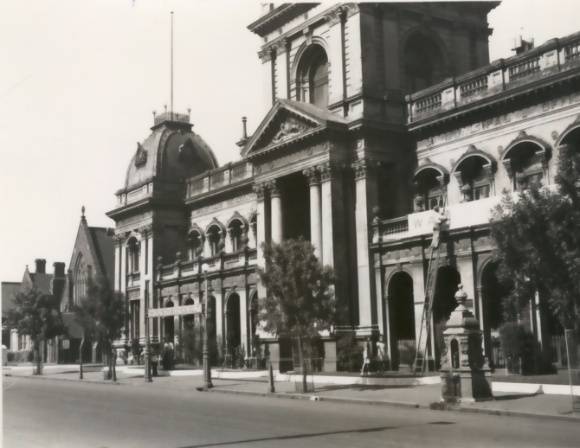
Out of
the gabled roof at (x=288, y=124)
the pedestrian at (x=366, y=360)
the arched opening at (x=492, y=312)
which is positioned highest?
the gabled roof at (x=288, y=124)

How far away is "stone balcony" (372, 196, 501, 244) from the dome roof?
25.2 metres

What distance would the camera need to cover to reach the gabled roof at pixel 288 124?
38125 mm

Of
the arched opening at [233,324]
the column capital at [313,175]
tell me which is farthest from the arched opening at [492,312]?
the arched opening at [233,324]

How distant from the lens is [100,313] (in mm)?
46344

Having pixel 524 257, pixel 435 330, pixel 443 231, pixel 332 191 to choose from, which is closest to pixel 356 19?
pixel 332 191

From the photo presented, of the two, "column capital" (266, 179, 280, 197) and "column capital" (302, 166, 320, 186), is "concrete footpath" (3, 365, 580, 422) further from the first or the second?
"column capital" (302, 166, 320, 186)

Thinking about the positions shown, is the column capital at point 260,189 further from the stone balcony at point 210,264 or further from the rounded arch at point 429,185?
the rounded arch at point 429,185

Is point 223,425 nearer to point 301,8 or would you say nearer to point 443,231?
point 443,231

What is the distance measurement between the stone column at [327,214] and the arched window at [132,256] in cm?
2526

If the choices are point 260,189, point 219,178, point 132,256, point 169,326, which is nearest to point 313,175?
point 260,189

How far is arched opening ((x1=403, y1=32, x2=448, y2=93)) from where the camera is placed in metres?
41.5

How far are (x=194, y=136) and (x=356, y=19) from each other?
997 inches

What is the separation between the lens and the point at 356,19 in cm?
3859

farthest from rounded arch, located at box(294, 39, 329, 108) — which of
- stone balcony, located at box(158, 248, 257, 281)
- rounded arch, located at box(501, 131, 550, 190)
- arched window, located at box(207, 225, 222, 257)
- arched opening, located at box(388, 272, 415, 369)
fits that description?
arched window, located at box(207, 225, 222, 257)
